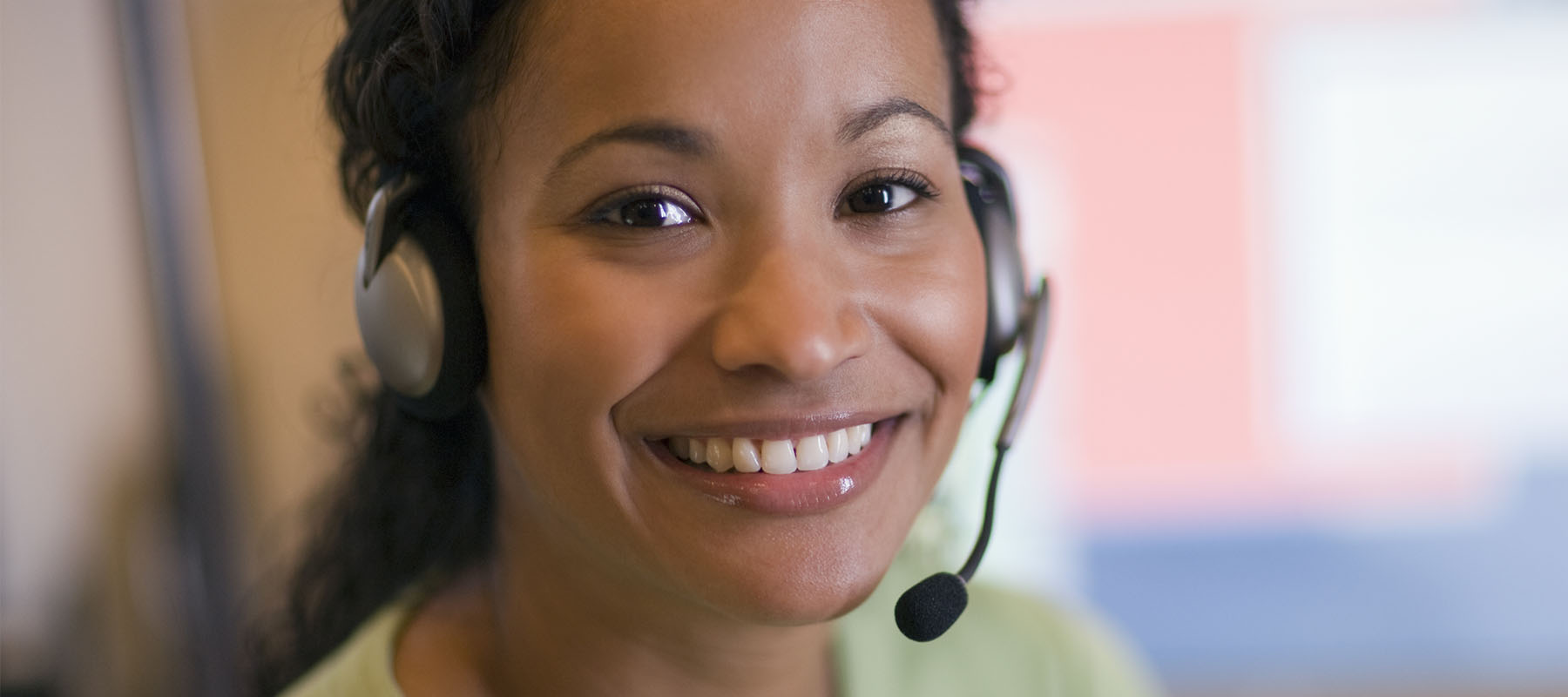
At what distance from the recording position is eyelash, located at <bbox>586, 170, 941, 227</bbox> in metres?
0.71

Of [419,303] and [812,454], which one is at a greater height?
[419,303]

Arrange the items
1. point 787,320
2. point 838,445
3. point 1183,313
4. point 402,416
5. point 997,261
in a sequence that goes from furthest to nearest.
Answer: point 1183,313 < point 402,416 < point 997,261 < point 838,445 < point 787,320

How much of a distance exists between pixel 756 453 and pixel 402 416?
470mm

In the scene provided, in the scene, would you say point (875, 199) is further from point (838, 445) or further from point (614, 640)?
point (614, 640)

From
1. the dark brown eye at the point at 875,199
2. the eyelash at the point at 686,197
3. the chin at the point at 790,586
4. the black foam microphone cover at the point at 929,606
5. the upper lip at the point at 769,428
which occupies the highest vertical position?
the eyelash at the point at 686,197

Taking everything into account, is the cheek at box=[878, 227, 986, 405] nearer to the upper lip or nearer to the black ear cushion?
the upper lip

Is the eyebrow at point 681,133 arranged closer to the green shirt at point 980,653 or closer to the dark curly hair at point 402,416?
the dark curly hair at point 402,416

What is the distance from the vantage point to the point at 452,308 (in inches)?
30.2

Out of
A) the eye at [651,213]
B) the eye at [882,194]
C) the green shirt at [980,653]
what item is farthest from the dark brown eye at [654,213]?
the green shirt at [980,653]

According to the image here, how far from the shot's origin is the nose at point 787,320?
2.20ft

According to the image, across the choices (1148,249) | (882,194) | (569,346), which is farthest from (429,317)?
(1148,249)

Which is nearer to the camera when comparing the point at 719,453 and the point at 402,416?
the point at 719,453

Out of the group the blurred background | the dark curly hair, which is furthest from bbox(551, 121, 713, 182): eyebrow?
the blurred background

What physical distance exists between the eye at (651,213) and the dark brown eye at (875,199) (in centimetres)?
12
